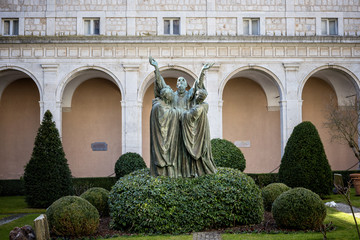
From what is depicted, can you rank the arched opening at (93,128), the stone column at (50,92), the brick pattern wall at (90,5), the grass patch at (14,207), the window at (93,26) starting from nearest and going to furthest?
1. the grass patch at (14,207)
2. the stone column at (50,92)
3. the brick pattern wall at (90,5)
4. the window at (93,26)
5. the arched opening at (93,128)

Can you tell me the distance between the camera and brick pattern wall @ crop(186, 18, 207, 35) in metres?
22.8

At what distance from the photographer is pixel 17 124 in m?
26.4

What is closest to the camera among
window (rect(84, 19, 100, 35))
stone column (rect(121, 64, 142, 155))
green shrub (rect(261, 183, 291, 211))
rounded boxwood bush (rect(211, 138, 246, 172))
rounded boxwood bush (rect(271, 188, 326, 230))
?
rounded boxwood bush (rect(271, 188, 326, 230))

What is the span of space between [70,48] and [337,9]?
1487cm

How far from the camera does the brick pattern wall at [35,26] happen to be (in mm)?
22703

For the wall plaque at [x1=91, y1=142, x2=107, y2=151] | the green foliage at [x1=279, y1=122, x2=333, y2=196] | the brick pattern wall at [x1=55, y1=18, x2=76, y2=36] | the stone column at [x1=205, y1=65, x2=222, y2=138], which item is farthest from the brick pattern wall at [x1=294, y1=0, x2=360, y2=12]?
the wall plaque at [x1=91, y1=142, x2=107, y2=151]

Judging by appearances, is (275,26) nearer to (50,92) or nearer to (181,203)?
(50,92)

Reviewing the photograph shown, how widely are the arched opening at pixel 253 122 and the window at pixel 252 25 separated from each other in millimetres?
3890

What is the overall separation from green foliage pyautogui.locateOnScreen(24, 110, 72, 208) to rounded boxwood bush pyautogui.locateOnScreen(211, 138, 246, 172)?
237 inches

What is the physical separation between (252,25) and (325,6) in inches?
166

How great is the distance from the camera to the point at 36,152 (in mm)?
16312

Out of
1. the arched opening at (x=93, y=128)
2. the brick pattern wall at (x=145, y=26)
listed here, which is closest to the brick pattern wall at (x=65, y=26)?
the brick pattern wall at (x=145, y=26)

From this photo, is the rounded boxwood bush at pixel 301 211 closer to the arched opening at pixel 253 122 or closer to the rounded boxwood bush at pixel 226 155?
the rounded boxwood bush at pixel 226 155

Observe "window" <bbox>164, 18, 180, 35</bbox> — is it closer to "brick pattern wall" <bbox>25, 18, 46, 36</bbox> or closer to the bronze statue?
"brick pattern wall" <bbox>25, 18, 46, 36</bbox>
